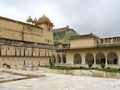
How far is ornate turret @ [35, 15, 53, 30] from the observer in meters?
47.5

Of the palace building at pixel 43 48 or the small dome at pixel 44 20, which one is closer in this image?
the palace building at pixel 43 48

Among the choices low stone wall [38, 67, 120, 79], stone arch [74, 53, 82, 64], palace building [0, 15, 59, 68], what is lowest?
low stone wall [38, 67, 120, 79]

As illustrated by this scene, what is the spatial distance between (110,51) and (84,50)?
5404 millimetres

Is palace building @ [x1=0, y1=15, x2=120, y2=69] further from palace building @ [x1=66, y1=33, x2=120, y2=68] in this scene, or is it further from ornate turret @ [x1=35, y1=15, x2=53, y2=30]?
ornate turret @ [x1=35, y1=15, x2=53, y2=30]

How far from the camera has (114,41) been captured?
34.8m

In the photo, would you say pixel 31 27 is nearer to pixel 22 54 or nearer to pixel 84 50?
pixel 22 54

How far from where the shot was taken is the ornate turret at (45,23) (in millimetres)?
47544

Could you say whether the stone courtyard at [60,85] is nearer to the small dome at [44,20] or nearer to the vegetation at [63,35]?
the small dome at [44,20]

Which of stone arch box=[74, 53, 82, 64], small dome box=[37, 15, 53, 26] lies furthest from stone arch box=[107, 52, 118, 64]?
small dome box=[37, 15, 53, 26]

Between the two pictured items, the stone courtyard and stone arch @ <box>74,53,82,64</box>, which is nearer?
the stone courtyard

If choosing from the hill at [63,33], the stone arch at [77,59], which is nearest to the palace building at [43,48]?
the stone arch at [77,59]

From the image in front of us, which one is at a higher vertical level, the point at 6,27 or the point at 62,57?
the point at 6,27

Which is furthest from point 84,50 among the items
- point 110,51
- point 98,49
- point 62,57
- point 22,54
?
point 22,54

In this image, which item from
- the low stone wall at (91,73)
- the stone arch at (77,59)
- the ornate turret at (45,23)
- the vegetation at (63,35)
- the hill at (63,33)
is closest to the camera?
the low stone wall at (91,73)
